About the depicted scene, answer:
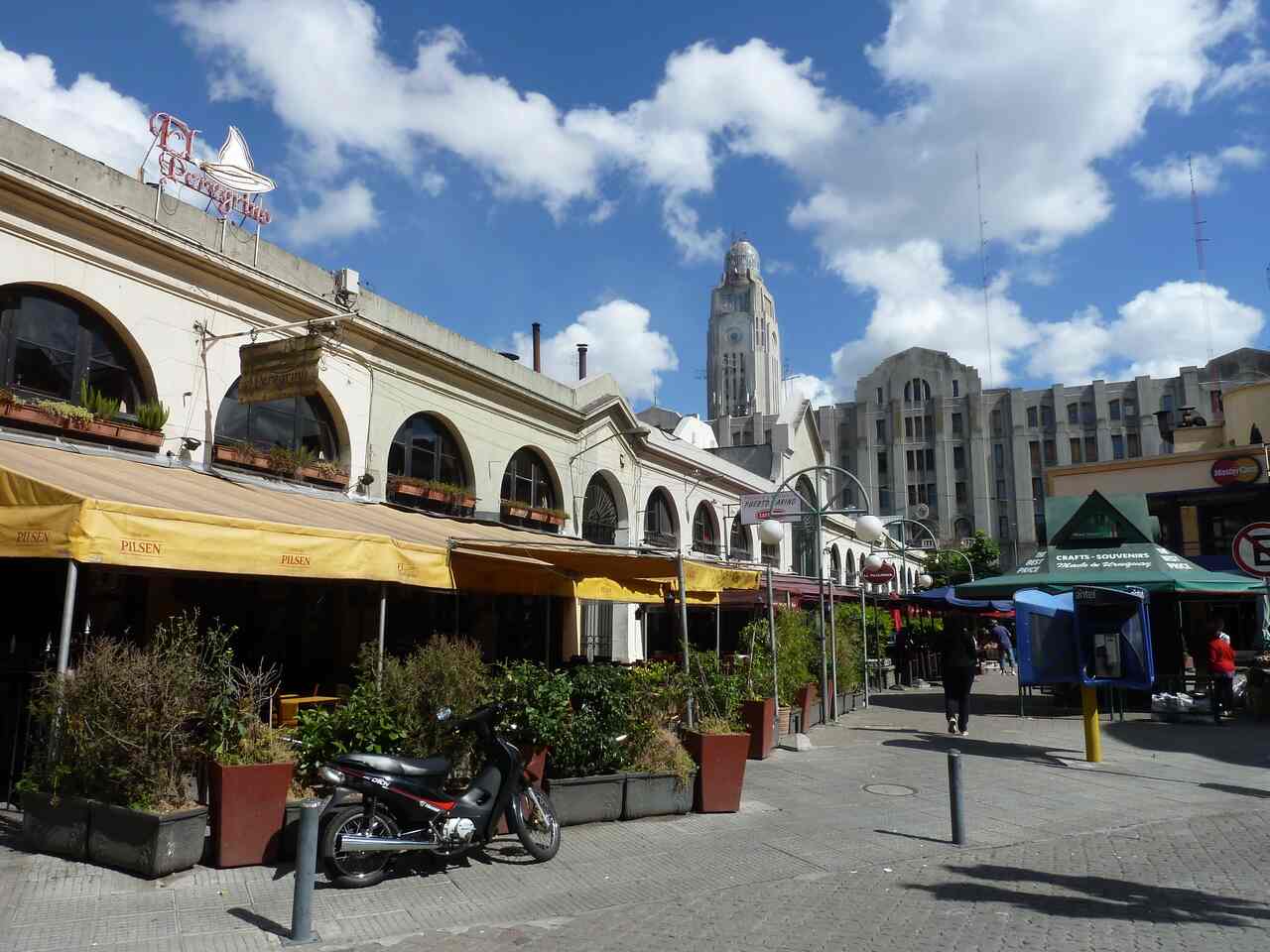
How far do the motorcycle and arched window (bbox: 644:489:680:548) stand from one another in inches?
709

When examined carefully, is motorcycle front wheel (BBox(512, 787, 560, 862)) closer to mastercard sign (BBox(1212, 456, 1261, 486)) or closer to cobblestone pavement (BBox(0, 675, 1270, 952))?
cobblestone pavement (BBox(0, 675, 1270, 952))

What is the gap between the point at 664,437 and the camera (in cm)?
2677

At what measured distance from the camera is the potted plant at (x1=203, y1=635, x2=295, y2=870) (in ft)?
20.4

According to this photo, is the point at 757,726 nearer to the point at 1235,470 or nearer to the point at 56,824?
the point at 56,824

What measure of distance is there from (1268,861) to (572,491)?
15.8m

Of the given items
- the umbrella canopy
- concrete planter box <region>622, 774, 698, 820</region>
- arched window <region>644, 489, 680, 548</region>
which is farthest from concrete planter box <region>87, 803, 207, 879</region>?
arched window <region>644, 489, 680, 548</region>

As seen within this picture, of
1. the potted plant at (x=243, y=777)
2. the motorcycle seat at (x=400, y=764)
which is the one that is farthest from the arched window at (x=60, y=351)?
the motorcycle seat at (x=400, y=764)

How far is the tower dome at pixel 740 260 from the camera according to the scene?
121 meters

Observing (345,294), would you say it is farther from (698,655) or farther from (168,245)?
(698,655)

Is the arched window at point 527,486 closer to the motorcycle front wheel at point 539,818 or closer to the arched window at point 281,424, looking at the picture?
the arched window at point 281,424

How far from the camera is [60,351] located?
1126cm

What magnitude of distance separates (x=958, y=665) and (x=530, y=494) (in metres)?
10.1

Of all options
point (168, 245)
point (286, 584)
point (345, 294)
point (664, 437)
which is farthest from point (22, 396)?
point (664, 437)

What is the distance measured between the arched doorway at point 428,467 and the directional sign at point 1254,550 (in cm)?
1211
